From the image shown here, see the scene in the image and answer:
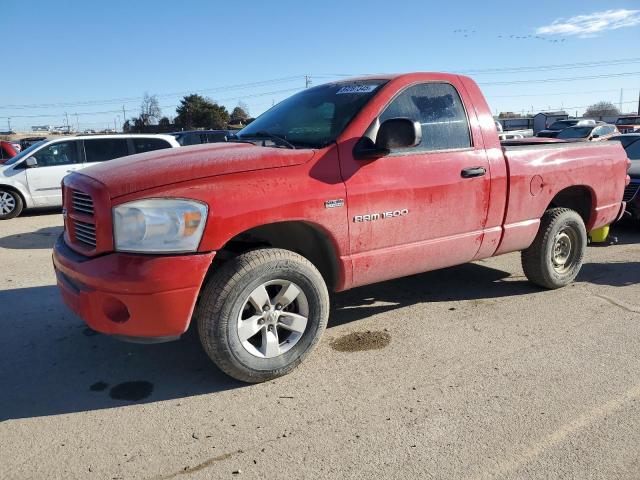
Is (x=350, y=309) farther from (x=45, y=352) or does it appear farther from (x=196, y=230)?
(x=45, y=352)

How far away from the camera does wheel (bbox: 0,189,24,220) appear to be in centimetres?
993

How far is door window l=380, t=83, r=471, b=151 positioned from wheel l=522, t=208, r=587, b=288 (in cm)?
137

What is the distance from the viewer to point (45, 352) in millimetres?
3717

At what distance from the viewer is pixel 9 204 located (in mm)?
10008

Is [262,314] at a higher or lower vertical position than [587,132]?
lower

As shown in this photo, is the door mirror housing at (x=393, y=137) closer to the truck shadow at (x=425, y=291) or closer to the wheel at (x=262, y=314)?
the wheel at (x=262, y=314)

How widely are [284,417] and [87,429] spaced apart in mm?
1082

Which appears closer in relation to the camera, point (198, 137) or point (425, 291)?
point (425, 291)

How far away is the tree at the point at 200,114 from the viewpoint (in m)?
52.0

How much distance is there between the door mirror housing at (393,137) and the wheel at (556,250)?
82.6 inches

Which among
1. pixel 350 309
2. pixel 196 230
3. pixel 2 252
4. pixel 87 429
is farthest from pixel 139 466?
pixel 2 252

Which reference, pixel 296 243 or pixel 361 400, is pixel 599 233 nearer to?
pixel 296 243

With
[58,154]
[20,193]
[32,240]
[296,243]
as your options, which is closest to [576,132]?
[58,154]

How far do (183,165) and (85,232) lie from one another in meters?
0.72
